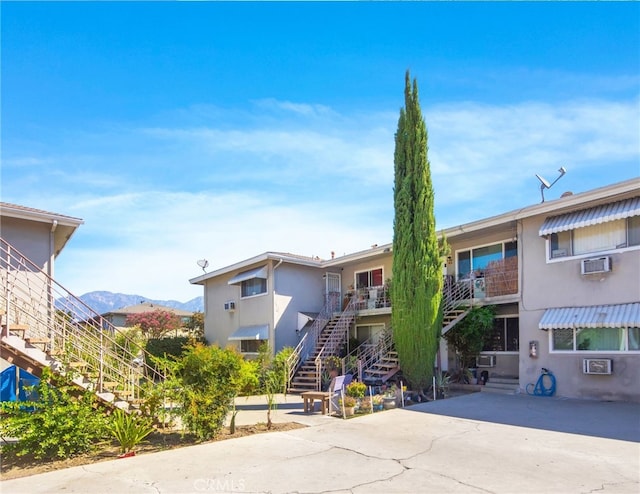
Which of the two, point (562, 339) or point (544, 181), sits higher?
point (544, 181)

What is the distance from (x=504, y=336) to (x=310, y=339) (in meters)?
8.81

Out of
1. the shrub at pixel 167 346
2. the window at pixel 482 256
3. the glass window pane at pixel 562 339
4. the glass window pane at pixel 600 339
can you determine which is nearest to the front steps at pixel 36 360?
the glass window pane at pixel 562 339

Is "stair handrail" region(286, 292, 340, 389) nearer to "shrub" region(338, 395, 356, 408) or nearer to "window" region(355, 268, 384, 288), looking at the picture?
"window" region(355, 268, 384, 288)

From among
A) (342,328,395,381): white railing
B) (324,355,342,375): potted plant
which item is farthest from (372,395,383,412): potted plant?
(324,355,342,375): potted plant

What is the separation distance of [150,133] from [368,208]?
9.52m

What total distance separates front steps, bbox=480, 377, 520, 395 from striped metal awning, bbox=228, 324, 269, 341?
34.3ft

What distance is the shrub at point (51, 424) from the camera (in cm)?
898

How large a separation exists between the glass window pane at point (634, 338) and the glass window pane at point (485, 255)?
561 centimetres

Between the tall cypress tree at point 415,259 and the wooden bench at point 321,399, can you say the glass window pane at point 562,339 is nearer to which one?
the tall cypress tree at point 415,259

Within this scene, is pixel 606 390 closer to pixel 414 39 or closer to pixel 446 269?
pixel 446 269

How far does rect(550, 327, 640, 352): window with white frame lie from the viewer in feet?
44.9

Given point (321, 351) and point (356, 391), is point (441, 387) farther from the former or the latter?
point (321, 351)

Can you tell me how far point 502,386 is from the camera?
54.5 feet

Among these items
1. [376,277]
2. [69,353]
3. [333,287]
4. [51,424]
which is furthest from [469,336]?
[51,424]
